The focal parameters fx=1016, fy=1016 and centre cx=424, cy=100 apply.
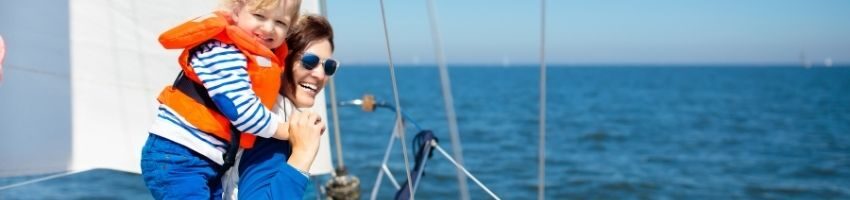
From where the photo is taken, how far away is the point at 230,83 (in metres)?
1.72

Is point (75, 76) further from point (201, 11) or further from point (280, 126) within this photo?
point (280, 126)

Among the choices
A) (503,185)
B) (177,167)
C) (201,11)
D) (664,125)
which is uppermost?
(201,11)

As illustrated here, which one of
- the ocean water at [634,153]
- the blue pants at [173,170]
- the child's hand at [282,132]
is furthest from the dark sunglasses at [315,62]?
the ocean water at [634,153]

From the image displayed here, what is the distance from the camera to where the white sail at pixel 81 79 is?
2.58 meters

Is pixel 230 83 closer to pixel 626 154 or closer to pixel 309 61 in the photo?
pixel 309 61

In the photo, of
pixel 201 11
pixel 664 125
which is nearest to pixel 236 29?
pixel 201 11

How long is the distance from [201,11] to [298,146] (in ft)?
3.49

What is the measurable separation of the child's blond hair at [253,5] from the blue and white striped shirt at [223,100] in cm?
8

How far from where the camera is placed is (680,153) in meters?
15.9

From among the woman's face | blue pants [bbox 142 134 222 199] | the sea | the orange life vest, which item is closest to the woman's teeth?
the woman's face

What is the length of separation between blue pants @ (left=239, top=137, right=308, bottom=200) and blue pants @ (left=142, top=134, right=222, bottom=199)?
0.26 feet

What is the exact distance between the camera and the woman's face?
1.91 m

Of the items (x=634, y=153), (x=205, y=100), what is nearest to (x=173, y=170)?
(x=205, y=100)

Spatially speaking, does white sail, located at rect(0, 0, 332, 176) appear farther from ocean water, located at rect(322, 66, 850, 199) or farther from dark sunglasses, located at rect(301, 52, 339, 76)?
ocean water, located at rect(322, 66, 850, 199)
